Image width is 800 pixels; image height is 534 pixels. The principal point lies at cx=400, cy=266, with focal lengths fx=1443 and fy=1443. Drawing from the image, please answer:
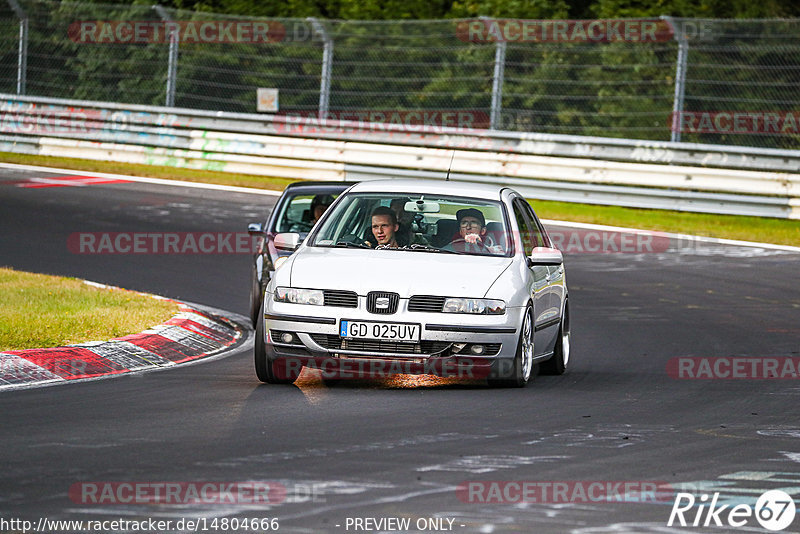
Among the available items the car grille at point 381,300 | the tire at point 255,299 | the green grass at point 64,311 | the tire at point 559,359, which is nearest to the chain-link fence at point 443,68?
the tire at point 255,299

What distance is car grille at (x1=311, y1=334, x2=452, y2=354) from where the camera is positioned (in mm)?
9119

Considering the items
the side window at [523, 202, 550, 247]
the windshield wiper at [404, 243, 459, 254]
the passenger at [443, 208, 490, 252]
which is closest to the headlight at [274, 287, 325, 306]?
the windshield wiper at [404, 243, 459, 254]

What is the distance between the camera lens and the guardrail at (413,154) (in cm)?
2188

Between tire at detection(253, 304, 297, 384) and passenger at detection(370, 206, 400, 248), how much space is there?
121cm

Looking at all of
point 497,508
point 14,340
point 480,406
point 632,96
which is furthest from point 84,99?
point 497,508

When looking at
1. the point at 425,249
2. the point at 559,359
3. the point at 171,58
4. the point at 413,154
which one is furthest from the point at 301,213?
the point at 171,58

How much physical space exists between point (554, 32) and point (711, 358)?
582 inches

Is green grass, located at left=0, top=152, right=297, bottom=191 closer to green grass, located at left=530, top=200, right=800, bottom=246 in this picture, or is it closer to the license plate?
green grass, located at left=530, top=200, right=800, bottom=246

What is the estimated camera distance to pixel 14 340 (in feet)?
33.2

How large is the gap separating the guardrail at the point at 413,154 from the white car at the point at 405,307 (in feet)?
39.8

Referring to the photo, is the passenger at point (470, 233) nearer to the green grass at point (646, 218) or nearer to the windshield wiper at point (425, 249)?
the windshield wiper at point (425, 249)

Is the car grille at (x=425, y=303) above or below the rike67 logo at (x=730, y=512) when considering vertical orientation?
above

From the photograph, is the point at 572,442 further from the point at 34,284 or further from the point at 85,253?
the point at 85,253

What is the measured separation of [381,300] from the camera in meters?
9.12
